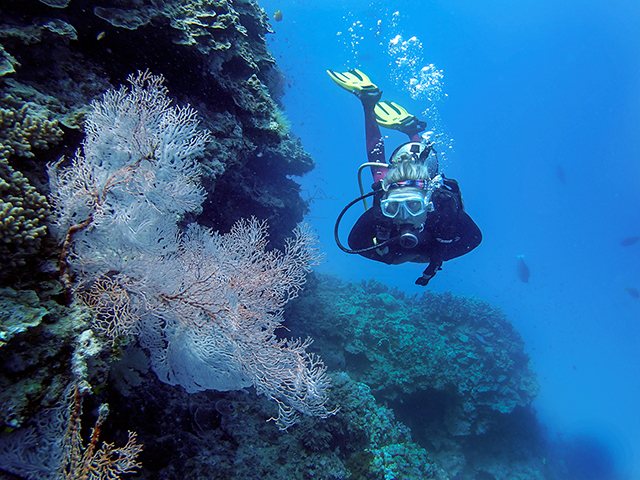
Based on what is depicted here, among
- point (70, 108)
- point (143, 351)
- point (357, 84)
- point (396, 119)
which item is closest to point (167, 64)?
point (70, 108)

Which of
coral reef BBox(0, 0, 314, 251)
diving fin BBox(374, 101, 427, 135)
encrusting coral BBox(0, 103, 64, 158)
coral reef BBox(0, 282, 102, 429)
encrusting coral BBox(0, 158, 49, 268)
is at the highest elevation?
diving fin BBox(374, 101, 427, 135)

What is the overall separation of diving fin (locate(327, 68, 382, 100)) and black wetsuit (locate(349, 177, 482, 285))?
3892mm

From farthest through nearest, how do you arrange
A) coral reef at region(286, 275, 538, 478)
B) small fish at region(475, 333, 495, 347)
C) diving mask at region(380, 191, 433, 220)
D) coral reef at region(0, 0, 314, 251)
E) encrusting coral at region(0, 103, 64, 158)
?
1. small fish at region(475, 333, 495, 347)
2. coral reef at region(286, 275, 538, 478)
3. diving mask at region(380, 191, 433, 220)
4. coral reef at region(0, 0, 314, 251)
5. encrusting coral at region(0, 103, 64, 158)

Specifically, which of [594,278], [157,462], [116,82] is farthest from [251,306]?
[594,278]

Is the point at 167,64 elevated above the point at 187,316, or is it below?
above

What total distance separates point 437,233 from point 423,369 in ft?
19.1

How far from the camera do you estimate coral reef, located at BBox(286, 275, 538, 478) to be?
8078 mm

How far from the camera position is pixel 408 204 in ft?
13.4

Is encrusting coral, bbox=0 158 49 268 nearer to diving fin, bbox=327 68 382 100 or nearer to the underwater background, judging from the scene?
the underwater background

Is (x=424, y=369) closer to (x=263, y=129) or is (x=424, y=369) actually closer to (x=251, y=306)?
(x=251, y=306)

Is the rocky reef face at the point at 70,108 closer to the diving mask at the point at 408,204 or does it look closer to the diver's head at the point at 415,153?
the diver's head at the point at 415,153

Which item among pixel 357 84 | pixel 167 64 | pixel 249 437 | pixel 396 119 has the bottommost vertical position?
pixel 249 437

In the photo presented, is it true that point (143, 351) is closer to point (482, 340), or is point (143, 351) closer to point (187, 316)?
point (187, 316)

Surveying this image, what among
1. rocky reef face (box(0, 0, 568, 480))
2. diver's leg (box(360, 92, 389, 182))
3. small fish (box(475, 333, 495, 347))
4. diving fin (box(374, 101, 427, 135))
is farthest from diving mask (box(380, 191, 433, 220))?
small fish (box(475, 333, 495, 347))
